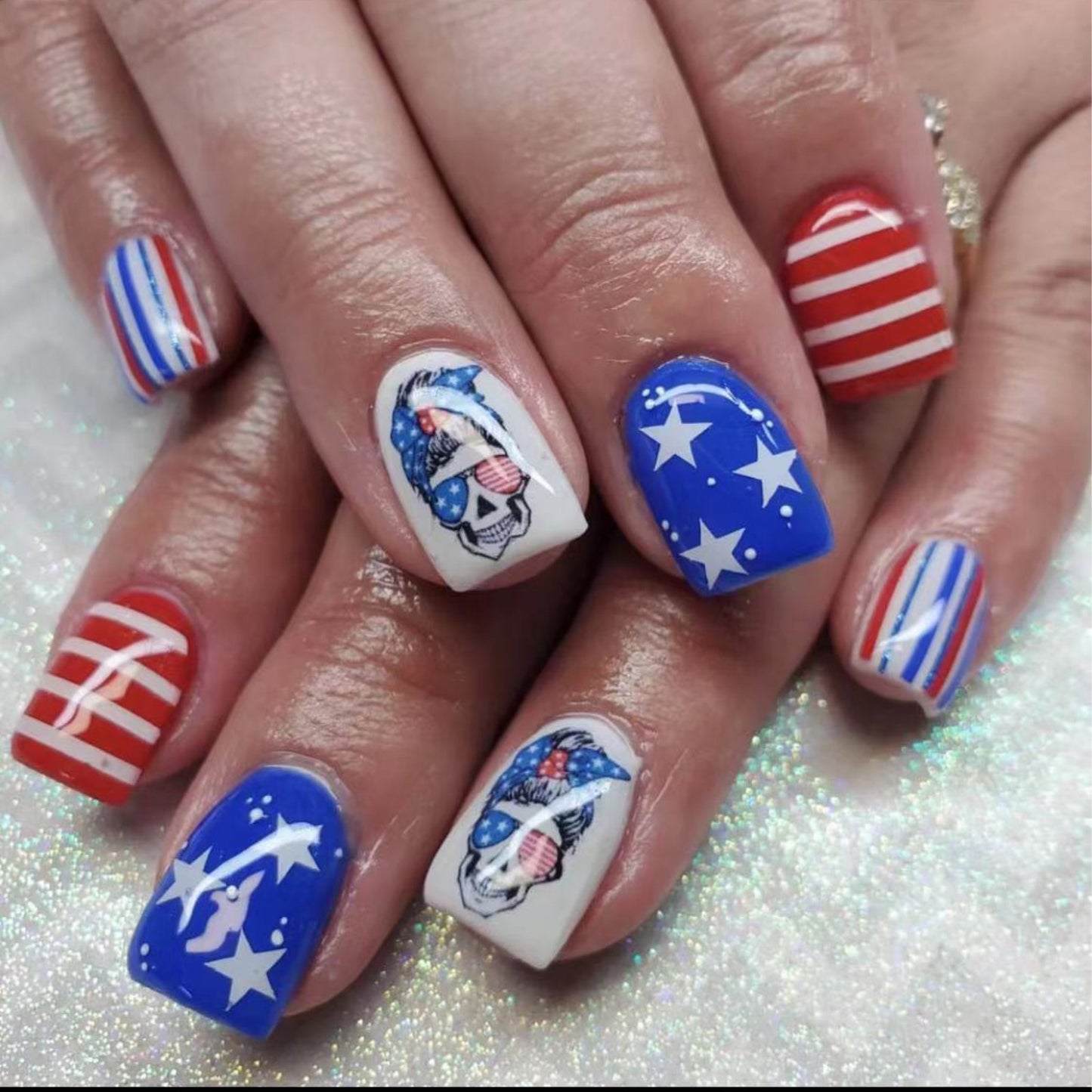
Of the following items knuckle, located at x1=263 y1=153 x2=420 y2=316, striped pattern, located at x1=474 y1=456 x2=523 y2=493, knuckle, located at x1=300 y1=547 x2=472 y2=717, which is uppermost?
knuckle, located at x1=263 y1=153 x2=420 y2=316

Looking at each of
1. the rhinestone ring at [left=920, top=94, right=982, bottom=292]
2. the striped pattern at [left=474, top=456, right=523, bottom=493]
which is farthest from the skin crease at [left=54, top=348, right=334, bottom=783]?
the rhinestone ring at [left=920, top=94, right=982, bottom=292]

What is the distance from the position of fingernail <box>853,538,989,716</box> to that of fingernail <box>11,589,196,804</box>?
0.41m

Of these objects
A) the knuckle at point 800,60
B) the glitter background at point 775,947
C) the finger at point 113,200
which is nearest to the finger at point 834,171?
the knuckle at point 800,60

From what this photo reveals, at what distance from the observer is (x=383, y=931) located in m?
0.61

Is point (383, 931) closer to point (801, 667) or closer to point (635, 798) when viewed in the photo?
point (635, 798)

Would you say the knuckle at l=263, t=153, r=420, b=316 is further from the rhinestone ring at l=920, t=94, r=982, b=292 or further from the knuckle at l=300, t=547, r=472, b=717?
the rhinestone ring at l=920, t=94, r=982, b=292

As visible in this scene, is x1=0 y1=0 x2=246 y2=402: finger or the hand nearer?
the hand

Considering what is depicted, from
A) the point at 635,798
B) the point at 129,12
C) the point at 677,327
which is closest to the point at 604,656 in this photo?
the point at 635,798

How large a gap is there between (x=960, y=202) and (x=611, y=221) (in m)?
0.31

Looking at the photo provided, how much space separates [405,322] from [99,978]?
42 cm

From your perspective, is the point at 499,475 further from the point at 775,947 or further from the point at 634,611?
the point at 775,947

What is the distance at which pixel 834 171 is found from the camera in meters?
0.60

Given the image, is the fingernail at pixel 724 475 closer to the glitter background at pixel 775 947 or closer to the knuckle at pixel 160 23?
the glitter background at pixel 775 947

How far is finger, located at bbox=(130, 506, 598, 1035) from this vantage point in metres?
0.57
